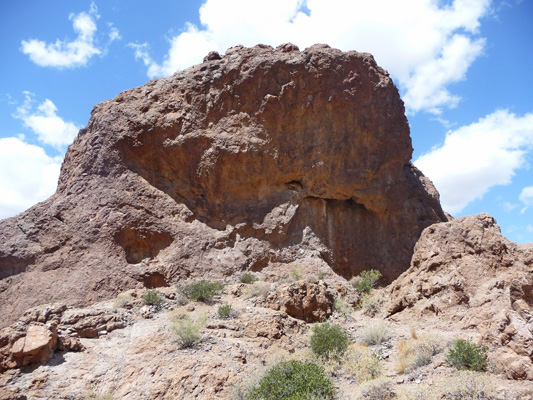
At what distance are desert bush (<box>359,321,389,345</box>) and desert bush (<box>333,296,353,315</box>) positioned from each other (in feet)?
7.27

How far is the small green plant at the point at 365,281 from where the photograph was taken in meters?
14.9

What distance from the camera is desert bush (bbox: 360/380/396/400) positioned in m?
7.09

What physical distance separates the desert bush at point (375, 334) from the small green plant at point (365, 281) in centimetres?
458

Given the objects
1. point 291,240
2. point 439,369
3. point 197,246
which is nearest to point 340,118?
point 291,240

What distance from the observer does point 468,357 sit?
7414 millimetres

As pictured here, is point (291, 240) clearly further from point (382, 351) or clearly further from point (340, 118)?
point (382, 351)

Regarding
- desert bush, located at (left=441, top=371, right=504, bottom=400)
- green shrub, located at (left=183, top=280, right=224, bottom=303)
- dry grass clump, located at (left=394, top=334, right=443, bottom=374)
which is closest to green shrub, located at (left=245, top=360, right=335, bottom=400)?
dry grass clump, located at (left=394, top=334, right=443, bottom=374)

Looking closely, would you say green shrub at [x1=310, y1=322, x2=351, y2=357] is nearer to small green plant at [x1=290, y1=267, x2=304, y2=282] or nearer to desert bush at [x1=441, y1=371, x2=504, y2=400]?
desert bush at [x1=441, y1=371, x2=504, y2=400]

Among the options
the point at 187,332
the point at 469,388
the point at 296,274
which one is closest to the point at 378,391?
the point at 469,388

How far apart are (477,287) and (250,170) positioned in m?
9.80

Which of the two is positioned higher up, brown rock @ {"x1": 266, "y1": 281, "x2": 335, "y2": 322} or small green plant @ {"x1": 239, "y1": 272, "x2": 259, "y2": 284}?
small green plant @ {"x1": 239, "y1": 272, "x2": 259, "y2": 284}

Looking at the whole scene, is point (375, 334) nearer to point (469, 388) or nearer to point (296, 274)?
point (469, 388)

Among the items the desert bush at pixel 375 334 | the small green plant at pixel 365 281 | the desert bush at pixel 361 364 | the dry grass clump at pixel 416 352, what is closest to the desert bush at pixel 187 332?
the desert bush at pixel 361 364

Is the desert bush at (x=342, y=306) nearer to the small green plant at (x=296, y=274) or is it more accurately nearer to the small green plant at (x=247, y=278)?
the small green plant at (x=296, y=274)
